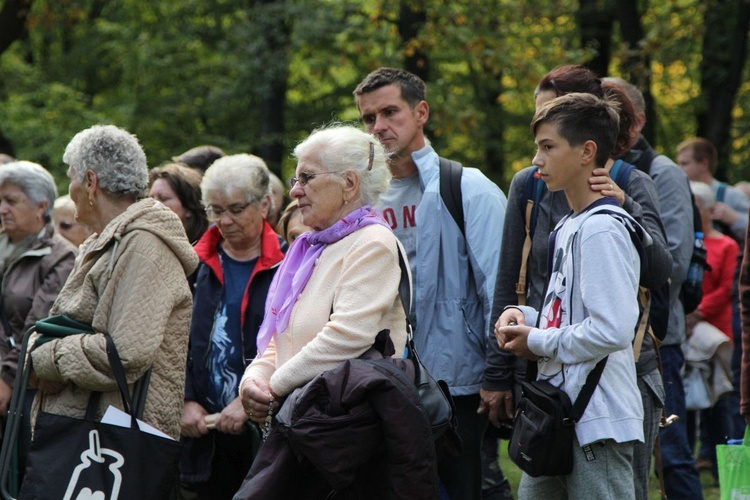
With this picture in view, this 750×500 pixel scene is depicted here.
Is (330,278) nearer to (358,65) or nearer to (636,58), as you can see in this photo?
(636,58)

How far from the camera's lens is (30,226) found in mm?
5668

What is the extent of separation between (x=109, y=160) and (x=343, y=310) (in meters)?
1.61

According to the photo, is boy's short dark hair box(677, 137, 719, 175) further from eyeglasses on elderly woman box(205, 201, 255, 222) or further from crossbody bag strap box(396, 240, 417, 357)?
crossbody bag strap box(396, 240, 417, 357)

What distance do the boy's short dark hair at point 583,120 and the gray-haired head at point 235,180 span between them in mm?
1954

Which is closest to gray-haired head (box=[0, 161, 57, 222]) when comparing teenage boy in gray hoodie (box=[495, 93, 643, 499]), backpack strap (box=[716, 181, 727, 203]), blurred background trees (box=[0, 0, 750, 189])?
teenage boy in gray hoodie (box=[495, 93, 643, 499])

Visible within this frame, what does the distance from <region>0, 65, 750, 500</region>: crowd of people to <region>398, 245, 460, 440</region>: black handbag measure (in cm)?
3

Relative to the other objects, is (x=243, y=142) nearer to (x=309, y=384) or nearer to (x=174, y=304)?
(x=174, y=304)

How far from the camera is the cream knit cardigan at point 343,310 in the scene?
3375 mm

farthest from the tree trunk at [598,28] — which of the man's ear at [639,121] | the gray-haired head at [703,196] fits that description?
the man's ear at [639,121]

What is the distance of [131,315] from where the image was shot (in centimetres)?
412


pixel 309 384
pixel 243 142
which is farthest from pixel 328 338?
pixel 243 142

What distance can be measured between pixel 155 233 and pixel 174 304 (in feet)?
1.06

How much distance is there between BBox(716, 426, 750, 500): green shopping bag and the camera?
12.0 feet

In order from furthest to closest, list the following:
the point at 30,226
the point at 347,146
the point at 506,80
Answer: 1. the point at 506,80
2. the point at 30,226
3. the point at 347,146
